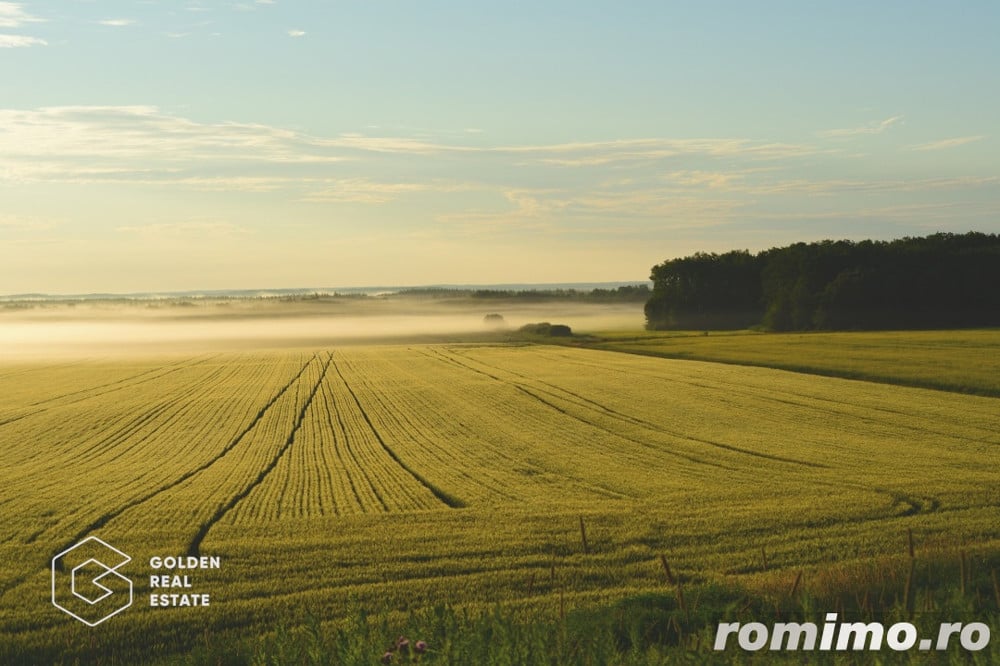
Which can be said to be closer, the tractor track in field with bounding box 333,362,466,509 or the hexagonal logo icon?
the hexagonal logo icon

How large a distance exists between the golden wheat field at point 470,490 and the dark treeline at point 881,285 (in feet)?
177

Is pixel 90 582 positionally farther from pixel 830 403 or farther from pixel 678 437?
pixel 830 403

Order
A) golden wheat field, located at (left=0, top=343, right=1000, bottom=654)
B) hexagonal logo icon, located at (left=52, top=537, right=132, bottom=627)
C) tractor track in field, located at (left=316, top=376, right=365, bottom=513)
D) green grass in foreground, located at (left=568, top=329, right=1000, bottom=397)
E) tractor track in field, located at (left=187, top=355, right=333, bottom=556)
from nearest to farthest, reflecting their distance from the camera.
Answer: hexagonal logo icon, located at (left=52, top=537, right=132, bottom=627), golden wheat field, located at (left=0, top=343, right=1000, bottom=654), tractor track in field, located at (left=187, top=355, right=333, bottom=556), tractor track in field, located at (left=316, top=376, right=365, bottom=513), green grass in foreground, located at (left=568, top=329, right=1000, bottom=397)

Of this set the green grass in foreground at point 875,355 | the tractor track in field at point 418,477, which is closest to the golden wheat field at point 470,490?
the tractor track in field at point 418,477

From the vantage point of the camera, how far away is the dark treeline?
318 feet

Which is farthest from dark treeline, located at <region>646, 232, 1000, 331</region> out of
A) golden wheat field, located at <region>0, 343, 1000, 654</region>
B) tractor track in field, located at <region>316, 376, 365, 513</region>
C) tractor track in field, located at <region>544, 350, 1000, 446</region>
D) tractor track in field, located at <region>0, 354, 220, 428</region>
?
tractor track in field, located at <region>316, 376, 365, 513</region>

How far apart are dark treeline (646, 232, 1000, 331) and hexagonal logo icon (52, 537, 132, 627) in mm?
92263

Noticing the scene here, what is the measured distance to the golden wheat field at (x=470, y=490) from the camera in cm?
1427

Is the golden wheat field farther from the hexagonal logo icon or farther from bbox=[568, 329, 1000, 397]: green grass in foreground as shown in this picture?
bbox=[568, 329, 1000, 397]: green grass in foreground

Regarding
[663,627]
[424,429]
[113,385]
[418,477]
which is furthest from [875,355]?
[663,627]

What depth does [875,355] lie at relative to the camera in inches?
2311

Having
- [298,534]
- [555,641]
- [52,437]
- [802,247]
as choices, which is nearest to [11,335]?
[802,247]

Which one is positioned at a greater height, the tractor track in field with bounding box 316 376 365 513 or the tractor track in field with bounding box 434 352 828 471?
the tractor track in field with bounding box 316 376 365 513

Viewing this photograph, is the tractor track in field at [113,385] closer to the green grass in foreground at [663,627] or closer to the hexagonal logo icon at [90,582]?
the hexagonal logo icon at [90,582]
